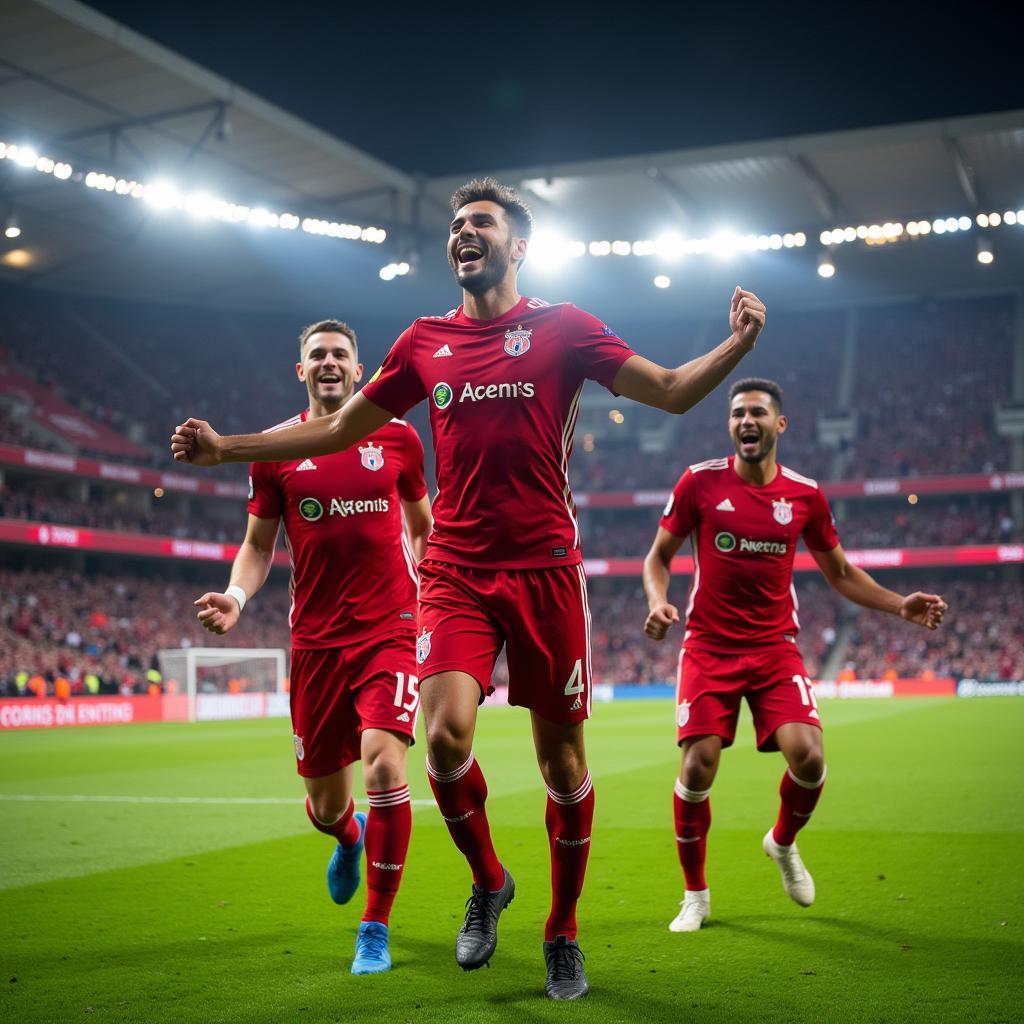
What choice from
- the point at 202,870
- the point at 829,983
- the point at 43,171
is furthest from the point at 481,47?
the point at 829,983

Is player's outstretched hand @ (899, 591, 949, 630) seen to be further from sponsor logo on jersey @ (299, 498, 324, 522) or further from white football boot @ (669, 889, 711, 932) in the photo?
sponsor logo on jersey @ (299, 498, 324, 522)

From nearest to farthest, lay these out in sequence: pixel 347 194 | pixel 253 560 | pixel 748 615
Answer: pixel 253 560
pixel 748 615
pixel 347 194

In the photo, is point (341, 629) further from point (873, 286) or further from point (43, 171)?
point (873, 286)

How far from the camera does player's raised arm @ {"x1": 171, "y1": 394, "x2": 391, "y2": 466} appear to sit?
434cm

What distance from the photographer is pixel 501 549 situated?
15.0 feet

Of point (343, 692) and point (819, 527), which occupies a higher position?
point (819, 527)

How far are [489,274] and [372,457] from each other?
1600 millimetres

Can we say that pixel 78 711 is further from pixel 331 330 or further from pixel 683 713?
pixel 683 713

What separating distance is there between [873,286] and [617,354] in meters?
49.4

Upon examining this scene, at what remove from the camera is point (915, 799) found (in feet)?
36.1

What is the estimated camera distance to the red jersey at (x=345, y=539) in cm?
583

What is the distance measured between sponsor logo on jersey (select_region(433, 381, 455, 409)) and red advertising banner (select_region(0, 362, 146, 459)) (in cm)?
4019

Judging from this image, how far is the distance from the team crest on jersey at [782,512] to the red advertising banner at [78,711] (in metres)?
23.8

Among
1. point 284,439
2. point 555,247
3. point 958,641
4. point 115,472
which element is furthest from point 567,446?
point 958,641
